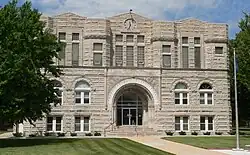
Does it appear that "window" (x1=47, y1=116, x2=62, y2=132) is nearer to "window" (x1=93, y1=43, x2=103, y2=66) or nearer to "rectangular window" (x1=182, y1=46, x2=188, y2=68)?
"window" (x1=93, y1=43, x2=103, y2=66)

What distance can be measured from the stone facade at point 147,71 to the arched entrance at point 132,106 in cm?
31

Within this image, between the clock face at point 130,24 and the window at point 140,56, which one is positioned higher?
the clock face at point 130,24

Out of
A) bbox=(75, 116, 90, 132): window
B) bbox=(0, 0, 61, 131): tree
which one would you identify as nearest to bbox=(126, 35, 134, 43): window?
bbox=(75, 116, 90, 132): window

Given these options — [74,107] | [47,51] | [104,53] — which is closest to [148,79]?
[104,53]

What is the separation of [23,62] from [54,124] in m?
18.5

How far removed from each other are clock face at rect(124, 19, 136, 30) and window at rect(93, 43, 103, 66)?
4149 millimetres

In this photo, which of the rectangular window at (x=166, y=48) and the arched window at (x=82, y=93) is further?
the rectangular window at (x=166, y=48)

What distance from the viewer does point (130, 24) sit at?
1948 inches

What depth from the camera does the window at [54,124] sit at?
4569 cm

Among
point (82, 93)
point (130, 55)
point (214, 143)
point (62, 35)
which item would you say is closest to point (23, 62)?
point (214, 143)

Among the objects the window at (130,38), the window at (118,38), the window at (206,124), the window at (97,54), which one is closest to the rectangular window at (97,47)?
the window at (97,54)

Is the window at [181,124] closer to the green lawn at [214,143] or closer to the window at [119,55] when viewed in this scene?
the window at [119,55]

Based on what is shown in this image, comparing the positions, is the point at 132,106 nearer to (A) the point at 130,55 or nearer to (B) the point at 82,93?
(A) the point at 130,55

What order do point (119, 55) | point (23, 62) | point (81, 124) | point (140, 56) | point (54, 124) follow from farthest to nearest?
1. point (140, 56)
2. point (119, 55)
3. point (81, 124)
4. point (54, 124)
5. point (23, 62)
